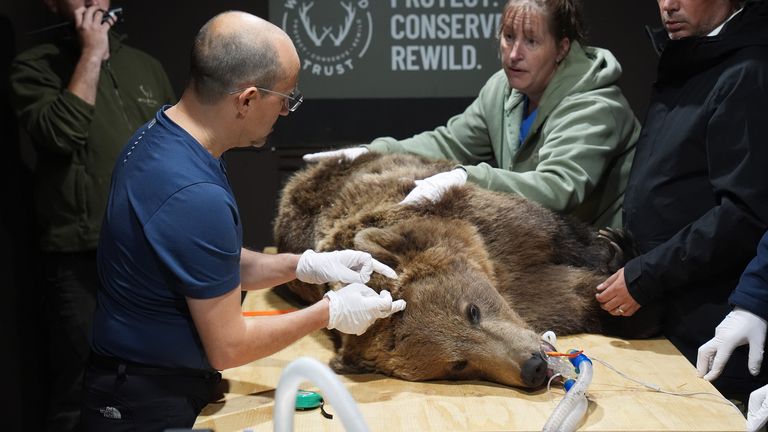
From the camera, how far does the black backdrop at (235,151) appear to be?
→ 13.8ft

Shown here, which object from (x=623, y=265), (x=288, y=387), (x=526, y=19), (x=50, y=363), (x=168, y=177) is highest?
(x=526, y=19)

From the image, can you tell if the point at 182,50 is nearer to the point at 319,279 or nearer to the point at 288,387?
the point at 319,279

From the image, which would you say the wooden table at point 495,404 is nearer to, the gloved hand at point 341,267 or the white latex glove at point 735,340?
the white latex glove at point 735,340

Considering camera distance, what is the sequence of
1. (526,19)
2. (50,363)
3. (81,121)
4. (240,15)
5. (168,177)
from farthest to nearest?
1. (50,363)
2. (81,121)
3. (526,19)
4. (240,15)
5. (168,177)

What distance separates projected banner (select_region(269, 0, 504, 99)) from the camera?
4.89 meters

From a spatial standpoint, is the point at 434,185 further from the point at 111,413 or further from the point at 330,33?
the point at 330,33

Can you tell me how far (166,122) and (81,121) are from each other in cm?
178

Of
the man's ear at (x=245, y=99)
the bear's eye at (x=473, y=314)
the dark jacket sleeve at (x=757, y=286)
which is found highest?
the man's ear at (x=245, y=99)

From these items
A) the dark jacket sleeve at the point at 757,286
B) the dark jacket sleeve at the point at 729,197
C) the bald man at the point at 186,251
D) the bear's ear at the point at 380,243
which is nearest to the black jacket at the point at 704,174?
the dark jacket sleeve at the point at 729,197

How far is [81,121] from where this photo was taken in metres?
3.99

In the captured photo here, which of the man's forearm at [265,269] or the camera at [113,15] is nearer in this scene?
the man's forearm at [265,269]

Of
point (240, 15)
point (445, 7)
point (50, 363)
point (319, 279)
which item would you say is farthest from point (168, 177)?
point (445, 7)

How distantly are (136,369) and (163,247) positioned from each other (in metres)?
0.43

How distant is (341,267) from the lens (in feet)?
9.18
